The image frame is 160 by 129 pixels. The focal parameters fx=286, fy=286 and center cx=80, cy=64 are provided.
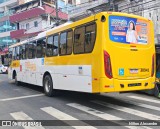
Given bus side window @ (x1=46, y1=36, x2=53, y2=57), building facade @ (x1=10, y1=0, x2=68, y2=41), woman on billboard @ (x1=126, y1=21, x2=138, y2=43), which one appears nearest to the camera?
woman on billboard @ (x1=126, y1=21, x2=138, y2=43)

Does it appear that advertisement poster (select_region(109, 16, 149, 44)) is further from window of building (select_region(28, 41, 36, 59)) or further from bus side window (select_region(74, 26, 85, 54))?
window of building (select_region(28, 41, 36, 59))

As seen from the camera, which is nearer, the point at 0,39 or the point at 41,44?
the point at 41,44

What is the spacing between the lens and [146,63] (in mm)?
9914

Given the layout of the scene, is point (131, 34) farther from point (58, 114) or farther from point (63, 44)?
point (58, 114)

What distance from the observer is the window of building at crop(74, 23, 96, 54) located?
9.45 meters

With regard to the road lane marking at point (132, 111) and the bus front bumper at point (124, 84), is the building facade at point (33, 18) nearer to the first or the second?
the road lane marking at point (132, 111)

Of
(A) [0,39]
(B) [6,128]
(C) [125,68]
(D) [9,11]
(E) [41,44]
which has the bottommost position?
(B) [6,128]

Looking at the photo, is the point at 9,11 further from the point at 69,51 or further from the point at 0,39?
the point at 69,51

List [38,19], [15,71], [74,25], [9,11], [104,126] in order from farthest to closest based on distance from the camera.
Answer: [9,11], [38,19], [15,71], [74,25], [104,126]

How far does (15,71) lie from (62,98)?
7.74 metres

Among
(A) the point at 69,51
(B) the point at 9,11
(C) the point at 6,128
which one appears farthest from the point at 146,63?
(B) the point at 9,11

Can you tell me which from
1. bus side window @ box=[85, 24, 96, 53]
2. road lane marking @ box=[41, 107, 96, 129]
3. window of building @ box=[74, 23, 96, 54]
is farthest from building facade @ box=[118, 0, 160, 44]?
road lane marking @ box=[41, 107, 96, 129]

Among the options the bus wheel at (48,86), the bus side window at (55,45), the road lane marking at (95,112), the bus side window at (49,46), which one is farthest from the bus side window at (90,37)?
the bus wheel at (48,86)

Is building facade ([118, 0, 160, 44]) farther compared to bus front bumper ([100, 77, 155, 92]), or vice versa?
Answer: building facade ([118, 0, 160, 44])
